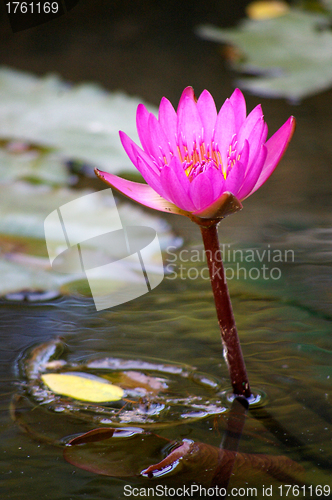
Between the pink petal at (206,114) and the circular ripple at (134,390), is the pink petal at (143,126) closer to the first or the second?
the pink petal at (206,114)

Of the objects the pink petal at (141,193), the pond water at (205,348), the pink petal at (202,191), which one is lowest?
the pond water at (205,348)

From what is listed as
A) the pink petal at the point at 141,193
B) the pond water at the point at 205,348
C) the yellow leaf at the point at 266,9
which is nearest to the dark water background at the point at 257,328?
the pond water at the point at 205,348

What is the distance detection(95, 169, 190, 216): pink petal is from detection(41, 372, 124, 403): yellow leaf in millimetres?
221

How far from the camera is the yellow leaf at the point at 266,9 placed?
1985 millimetres

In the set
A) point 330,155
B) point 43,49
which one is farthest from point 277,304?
point 43,49

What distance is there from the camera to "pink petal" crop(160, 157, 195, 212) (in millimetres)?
437

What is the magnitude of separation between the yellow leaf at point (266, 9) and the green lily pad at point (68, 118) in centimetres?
96

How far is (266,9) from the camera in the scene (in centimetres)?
203

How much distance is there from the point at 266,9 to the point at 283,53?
538mm

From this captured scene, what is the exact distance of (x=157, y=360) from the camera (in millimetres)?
614

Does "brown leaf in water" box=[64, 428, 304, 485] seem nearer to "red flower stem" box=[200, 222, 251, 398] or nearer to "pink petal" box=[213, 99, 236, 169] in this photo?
"red flower stem" box=[200, 222, 251, 398]

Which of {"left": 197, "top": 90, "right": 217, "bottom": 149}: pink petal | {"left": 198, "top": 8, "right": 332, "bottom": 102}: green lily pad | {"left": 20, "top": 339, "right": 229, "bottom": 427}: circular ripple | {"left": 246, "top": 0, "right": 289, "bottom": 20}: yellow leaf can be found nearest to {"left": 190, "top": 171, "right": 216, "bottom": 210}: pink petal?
{"left": 197, "top": 90, "right": 217, "bottom": 149}: pink petal

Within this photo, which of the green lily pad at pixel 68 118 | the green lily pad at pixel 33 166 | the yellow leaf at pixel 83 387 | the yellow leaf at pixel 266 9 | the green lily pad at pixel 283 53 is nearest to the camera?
the yellow leaf at pixel 83 387

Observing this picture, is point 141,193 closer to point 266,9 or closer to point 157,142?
point 157,142
